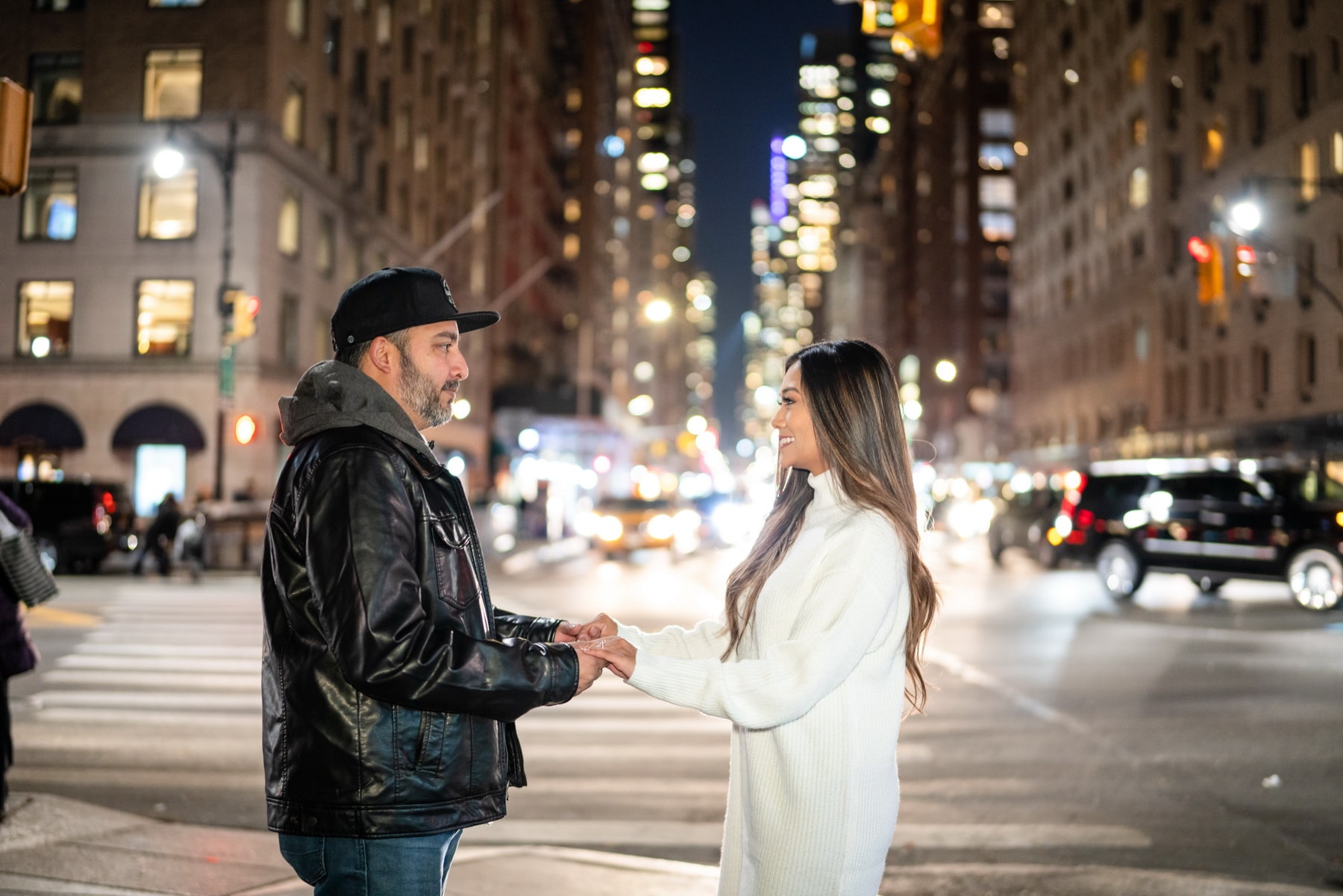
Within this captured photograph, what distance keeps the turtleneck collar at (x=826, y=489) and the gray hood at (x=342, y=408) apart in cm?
105

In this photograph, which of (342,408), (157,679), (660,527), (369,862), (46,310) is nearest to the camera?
(369,862)

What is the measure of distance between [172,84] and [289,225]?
4966mm

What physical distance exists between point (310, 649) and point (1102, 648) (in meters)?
13.9

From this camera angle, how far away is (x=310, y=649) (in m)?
2.98

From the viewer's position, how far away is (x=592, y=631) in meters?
3.73

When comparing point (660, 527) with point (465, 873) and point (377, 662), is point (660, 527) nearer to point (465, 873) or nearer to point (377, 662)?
point (465, 873)

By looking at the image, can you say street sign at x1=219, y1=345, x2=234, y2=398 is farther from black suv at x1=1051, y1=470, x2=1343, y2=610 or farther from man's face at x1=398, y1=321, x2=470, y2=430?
man's face at x1=398, y1=321, x2=470, y2=430

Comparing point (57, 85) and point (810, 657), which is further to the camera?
point (57, 85)

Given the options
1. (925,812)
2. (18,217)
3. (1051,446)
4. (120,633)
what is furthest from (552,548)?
(1051,446)

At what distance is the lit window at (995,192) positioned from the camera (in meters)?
107

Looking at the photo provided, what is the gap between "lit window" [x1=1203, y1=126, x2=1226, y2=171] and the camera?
51594 millimetres

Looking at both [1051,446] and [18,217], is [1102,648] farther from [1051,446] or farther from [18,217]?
[1051,446]

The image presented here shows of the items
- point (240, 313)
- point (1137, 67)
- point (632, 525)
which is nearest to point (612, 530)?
point (632, 525)

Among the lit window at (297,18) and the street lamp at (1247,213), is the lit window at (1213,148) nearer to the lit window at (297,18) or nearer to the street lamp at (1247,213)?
the street lamp at (1247,213)
